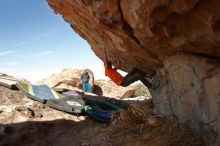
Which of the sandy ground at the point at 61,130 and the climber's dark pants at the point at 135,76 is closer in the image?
the sandy ground at the point at 61,130

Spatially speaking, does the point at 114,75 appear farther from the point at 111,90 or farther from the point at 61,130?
the point at 111,90

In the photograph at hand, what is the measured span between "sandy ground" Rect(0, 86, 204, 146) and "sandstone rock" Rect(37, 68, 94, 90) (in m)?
6.89

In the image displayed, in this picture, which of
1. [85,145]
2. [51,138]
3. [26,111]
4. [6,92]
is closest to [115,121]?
[85,145]

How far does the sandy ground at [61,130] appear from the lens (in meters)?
8.79

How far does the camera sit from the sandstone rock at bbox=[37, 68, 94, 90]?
21.3m

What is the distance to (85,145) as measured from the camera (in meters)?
9.99

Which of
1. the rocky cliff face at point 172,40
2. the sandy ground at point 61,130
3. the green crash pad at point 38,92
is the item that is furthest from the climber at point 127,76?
the green crash pad at point 38,92

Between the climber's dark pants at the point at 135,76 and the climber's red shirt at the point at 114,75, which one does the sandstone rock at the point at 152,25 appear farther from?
the climber's red shirt at the point at 114,75

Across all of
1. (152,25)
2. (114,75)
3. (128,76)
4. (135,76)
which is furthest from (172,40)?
(114,75)

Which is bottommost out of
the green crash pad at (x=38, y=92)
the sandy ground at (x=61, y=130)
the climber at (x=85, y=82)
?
the sandy ground at (x=61, y=130)

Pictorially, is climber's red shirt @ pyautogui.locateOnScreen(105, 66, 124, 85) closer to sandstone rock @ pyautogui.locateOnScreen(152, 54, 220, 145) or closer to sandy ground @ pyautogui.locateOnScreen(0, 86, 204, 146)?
sandy ground @ pyautogui.locateOnScreen(0, 86, 204, 146)

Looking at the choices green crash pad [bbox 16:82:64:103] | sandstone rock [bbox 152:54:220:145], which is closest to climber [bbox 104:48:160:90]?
sandstone rock [bbox 152:54:220:145]

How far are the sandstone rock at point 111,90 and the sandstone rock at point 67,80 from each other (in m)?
1.00

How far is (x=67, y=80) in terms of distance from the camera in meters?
21.5
